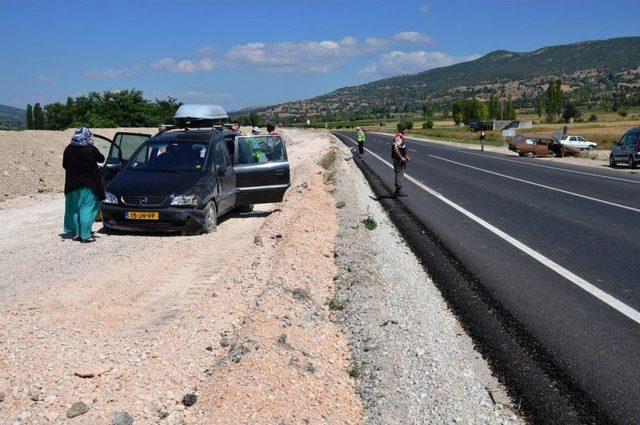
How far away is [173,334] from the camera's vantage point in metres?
5.85

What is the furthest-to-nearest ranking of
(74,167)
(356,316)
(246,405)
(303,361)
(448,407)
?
(74,167) → (356,316) → (303,361) → (448,407) → (246,405)

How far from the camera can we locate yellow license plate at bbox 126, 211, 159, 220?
10.6m

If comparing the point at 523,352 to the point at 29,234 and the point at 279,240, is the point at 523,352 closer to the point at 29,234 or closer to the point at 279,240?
the point at 279,240

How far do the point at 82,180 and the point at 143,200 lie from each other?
105 centimetres

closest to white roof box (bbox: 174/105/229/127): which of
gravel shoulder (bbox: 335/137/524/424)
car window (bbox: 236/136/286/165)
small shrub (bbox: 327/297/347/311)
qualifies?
car window (bbox: 236/136/286/165)

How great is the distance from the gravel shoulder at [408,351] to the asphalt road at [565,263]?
0.71 m

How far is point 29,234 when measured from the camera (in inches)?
454

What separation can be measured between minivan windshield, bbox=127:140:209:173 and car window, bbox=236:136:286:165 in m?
1.16

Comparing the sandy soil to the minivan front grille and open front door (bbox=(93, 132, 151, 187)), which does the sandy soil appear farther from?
open front door (bbox=(93, 132, 151, 187))

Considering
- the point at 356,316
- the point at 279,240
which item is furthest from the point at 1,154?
the point at 356,316

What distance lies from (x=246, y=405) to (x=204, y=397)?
43cm

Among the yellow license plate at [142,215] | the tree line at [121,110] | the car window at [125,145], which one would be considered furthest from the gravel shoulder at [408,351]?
the tree line at [121,110]

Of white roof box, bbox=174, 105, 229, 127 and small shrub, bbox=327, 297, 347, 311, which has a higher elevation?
white roof box, bbox=174, 105, 229, 127

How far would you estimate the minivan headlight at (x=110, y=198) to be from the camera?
35.3ft
